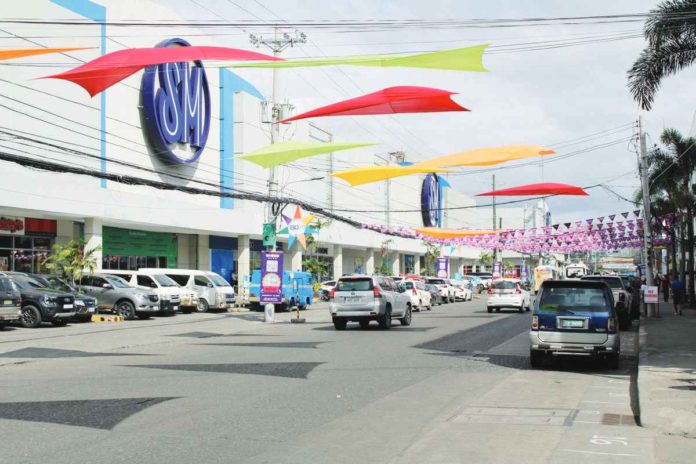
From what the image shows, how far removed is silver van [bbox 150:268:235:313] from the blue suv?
22.5 meters

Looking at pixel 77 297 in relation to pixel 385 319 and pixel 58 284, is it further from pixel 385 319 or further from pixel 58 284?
pixel 385 319

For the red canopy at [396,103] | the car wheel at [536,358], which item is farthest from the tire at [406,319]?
the car wheel at [536,358]

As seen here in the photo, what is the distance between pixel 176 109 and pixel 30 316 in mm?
18650

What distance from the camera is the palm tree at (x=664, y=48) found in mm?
19547

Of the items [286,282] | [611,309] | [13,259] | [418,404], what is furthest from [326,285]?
[418,404]

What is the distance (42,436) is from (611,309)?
1010 centimetres

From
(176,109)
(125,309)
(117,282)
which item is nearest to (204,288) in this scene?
(117,282)

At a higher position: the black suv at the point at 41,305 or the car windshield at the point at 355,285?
the car windshield at the point at 355,285

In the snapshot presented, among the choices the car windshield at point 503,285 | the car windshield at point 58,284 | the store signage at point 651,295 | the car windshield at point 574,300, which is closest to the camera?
the car windshield at point 574,300

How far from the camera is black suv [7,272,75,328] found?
23219 millimetres

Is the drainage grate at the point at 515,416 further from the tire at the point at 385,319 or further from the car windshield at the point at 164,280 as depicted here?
the car windshield at the point at 164,280

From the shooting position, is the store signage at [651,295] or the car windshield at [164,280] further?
the car windshield at [164,280]

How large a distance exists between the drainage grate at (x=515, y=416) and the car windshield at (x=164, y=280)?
24.2 metres

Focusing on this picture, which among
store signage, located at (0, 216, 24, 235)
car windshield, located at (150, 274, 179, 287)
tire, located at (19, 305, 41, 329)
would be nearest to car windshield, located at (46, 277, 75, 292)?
tire, located at (19, 305, 41, 329)
